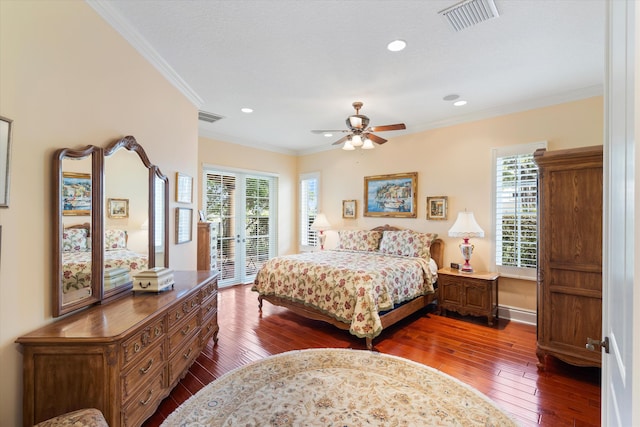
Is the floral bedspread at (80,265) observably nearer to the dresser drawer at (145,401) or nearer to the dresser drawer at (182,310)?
the dresser drawer at (182,310)

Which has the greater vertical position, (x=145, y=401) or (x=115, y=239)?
(x=115, y=239)

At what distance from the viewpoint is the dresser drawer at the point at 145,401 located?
164 centimetres

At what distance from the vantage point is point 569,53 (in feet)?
8.56

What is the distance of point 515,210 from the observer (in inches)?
150

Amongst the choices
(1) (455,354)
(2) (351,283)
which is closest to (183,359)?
(2) (351,283)

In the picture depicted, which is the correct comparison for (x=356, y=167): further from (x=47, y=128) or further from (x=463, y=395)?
(x=47, y=128)

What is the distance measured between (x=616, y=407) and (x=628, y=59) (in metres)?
0.98

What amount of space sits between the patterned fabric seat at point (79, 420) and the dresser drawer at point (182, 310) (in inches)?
29.0

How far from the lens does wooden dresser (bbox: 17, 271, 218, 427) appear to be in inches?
57.9

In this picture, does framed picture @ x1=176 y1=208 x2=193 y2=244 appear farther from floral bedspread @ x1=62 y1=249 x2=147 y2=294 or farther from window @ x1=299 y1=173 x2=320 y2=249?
window @ x1=299 y1=173 x2=320 y2=249

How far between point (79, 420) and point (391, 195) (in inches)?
179

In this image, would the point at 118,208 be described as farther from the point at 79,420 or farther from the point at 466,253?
the point at 466,253

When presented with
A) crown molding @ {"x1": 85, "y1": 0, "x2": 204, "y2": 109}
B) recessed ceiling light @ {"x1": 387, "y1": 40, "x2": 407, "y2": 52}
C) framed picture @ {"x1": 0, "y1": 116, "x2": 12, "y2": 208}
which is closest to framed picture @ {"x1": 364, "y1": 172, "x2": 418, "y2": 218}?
recessed ceiling light @ {"x1": 387, "y1": 40, "x2": 407, "y2": 52}

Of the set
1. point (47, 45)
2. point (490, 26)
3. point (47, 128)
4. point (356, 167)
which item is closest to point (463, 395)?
point (490, 26)
